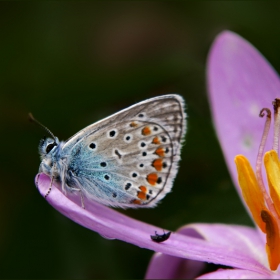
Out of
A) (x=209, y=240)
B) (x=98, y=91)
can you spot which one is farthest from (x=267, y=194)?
(x=98, y=91)

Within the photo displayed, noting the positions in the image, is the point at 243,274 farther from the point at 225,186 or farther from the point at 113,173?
the point at 225,186

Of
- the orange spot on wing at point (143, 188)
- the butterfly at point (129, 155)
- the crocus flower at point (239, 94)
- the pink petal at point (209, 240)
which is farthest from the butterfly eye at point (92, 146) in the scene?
the crocus flower at point (239, 94)

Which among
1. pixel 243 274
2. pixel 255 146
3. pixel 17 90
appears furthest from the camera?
pixel 17 90

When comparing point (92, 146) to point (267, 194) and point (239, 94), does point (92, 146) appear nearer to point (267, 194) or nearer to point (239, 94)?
point (267, 194)

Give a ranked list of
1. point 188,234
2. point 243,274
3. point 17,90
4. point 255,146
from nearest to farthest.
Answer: point 243,274 < point 188,234 < point 255,146 < point 17,90

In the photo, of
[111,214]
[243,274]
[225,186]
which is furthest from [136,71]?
[243,274]

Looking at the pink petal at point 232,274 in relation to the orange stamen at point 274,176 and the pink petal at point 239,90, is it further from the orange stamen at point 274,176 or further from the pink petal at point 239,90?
the pink petal at point 239,90

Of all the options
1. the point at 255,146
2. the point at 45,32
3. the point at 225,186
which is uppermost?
the point at 45,32
